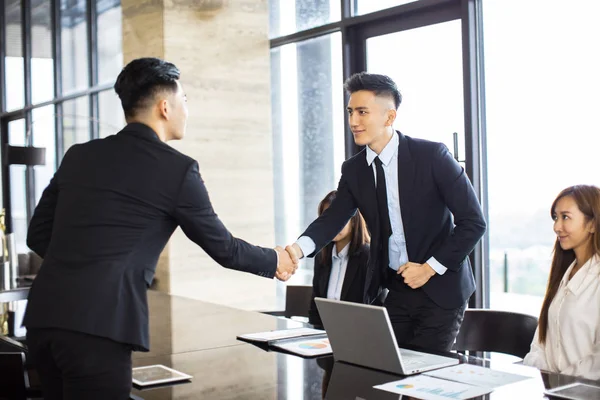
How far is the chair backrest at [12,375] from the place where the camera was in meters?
2.15

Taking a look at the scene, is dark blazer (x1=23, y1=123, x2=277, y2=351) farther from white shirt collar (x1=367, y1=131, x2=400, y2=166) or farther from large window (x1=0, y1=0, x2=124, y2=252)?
large window (x1=0, y1=0, x2=124, y2=252)

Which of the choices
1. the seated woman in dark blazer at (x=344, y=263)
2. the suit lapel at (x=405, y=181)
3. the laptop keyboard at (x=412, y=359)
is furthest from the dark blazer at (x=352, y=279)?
the laptop keyboard at (x=412, y=359)

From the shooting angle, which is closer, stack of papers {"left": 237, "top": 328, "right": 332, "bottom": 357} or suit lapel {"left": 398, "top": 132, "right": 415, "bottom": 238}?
stack of papers {"left": 237, "top": 328, "right": 332, "bottom": 357}

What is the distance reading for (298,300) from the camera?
3.86 m

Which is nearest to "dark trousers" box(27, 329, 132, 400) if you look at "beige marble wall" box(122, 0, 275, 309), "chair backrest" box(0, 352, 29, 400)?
"chair backrest" box(0, 352, 29, 400)

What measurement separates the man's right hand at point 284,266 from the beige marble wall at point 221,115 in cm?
279

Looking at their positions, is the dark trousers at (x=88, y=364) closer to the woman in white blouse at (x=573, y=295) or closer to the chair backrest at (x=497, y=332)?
the woman in white blouse at (x=573, y=295)

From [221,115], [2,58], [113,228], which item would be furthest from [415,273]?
[2,58]

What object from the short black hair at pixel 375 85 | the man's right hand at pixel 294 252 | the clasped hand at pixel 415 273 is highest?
the short black hair at pixel 375 85

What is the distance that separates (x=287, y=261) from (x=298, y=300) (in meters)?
1.08

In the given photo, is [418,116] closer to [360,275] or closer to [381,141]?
[360,275]

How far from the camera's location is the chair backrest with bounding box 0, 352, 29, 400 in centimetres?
215

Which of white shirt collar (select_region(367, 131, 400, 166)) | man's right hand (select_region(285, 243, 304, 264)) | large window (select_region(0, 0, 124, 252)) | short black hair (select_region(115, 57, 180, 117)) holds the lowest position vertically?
man's right hand (select_region(285, 243, 304, 264))

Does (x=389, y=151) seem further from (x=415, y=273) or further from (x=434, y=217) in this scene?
(x=415, y=273)
